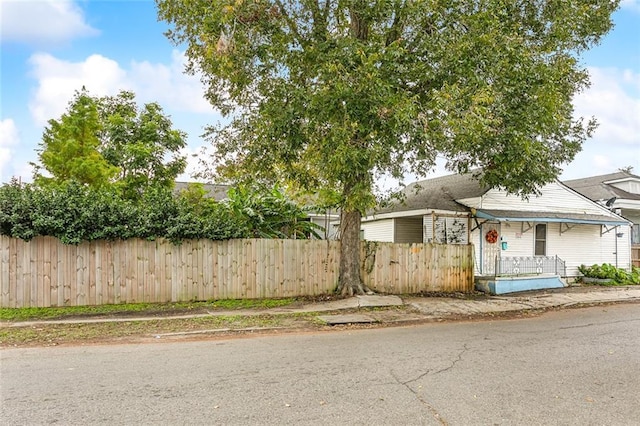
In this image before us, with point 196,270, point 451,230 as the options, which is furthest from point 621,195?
point 196,270

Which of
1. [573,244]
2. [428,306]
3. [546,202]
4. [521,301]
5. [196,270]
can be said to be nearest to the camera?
[196,270]

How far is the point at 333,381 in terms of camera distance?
5.01 m

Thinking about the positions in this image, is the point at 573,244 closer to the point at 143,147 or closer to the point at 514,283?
the point at 514,283

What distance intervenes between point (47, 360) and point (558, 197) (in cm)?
1734

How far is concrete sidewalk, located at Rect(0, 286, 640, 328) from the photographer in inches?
366

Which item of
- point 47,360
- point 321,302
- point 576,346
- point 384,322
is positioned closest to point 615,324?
point 576,346

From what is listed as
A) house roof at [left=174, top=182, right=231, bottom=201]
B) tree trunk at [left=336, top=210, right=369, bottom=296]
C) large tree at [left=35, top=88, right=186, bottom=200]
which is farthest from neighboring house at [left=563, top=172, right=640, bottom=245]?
large tree at [left=35, top=88, right=186, bottom=200]

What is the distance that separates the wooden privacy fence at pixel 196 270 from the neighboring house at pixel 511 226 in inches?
65.9

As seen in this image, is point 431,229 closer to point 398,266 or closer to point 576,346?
point 398,266

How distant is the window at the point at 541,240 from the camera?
16.4m

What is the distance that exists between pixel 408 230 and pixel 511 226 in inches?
153

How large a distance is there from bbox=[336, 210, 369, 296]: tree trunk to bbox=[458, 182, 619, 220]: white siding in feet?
19.0

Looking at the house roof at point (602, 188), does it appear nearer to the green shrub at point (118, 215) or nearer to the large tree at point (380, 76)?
the large tree at point (380, 76)

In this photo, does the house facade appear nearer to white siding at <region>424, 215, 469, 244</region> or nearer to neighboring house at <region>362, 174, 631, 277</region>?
neighboring house at <region>362, 174, 631, 277</region>
